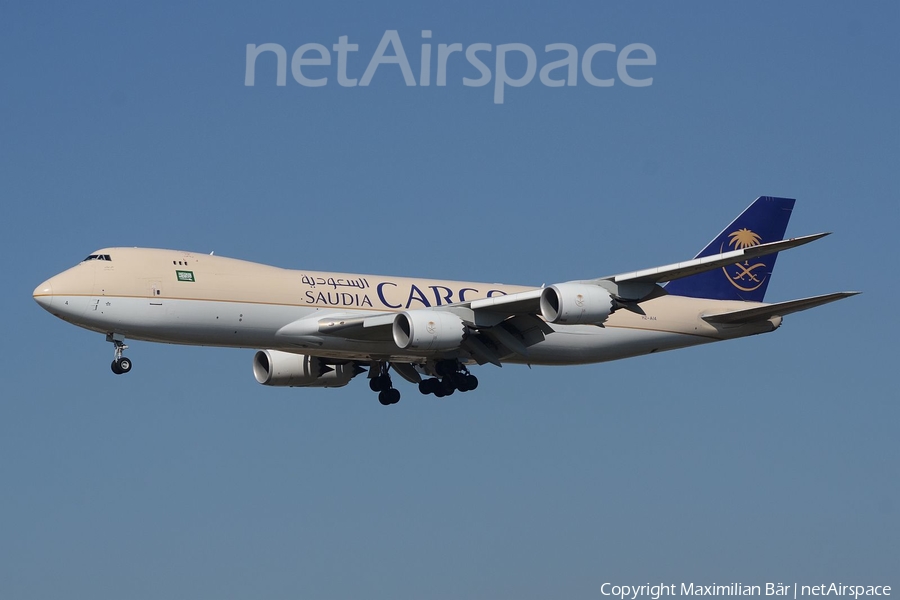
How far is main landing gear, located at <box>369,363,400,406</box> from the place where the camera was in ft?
165

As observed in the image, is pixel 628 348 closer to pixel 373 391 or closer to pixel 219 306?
pixel 373 391

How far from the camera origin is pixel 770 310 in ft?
155

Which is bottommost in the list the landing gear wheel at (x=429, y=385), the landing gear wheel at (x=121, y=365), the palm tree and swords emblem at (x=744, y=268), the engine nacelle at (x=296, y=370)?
the landing gear wheel at (x=121, y=365)

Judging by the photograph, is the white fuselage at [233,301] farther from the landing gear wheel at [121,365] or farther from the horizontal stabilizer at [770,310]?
the horizontal stabilizer at [770,310]

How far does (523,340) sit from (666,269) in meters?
7.00

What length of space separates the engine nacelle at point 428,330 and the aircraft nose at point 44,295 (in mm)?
11108

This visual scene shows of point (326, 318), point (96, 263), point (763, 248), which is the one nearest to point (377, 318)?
point (326, 318)

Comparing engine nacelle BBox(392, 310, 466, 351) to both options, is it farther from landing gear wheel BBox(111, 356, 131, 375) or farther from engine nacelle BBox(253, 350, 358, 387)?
landing gear wheel BBox(111, 356, 131, 375)

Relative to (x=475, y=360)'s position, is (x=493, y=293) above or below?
above

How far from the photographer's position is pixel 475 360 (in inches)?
1839

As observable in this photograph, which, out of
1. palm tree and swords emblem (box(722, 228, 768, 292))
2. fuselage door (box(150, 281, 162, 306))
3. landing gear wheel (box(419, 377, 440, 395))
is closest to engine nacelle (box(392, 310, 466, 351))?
landing gear wheel (box(419, 377, 440, 395))

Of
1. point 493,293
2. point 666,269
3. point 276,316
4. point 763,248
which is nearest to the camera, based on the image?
point 763,248

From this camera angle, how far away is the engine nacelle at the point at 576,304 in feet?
137

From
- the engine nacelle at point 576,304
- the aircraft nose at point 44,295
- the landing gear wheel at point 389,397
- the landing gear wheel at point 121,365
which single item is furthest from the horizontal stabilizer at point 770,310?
the aircraft nose at point 44,295
